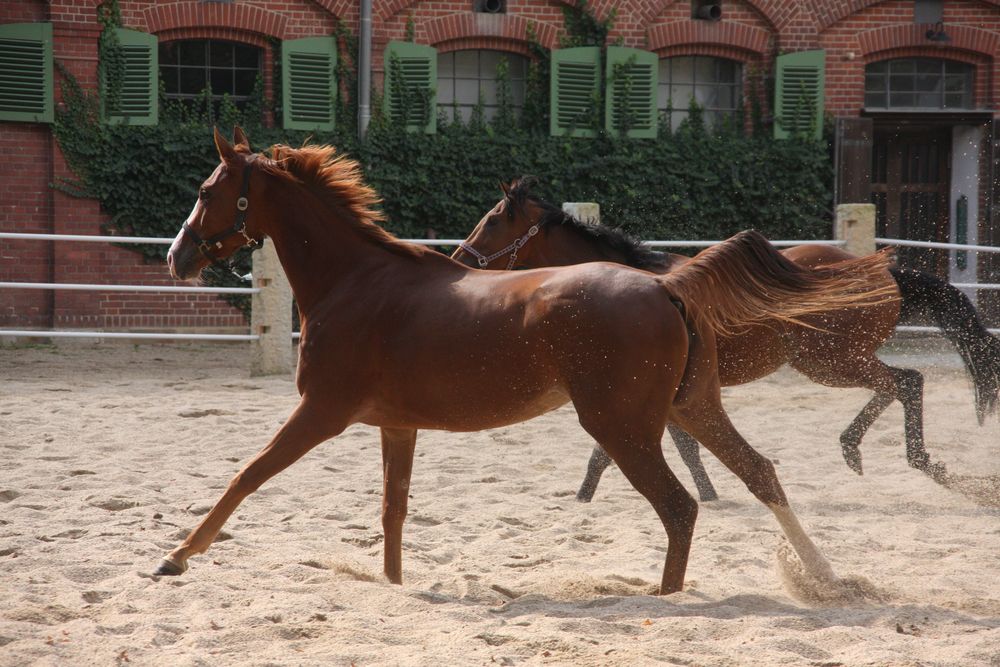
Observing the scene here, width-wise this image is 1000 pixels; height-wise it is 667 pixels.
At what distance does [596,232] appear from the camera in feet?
20.3

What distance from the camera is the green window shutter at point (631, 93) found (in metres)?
13.2

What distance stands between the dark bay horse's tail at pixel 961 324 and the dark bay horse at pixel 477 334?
88.9 inches

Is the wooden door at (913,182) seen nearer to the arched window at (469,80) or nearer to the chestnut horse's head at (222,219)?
the arched window at (469,80)

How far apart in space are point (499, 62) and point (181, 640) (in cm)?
1071

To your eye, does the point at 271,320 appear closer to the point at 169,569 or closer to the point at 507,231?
the point at 507,231

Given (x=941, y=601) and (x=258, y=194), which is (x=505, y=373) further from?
(x=941, y=601)

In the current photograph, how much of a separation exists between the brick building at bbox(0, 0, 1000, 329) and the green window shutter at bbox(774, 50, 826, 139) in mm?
28

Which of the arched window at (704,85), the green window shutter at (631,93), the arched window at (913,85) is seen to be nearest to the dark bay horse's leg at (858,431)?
the green window shutter at (631,93)

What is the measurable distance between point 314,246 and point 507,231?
227cm

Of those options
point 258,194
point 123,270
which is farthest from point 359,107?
point 258,194

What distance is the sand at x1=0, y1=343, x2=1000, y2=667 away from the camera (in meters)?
3.37

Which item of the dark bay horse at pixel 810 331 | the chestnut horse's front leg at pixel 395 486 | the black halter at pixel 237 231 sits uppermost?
the black halter at pixel 237 231

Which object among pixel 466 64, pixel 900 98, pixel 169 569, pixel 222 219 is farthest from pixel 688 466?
pixel 900 98

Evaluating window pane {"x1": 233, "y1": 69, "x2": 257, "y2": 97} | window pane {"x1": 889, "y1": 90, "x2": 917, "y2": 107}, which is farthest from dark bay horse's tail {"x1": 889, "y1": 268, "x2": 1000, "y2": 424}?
window pane {"x1": 233, "y1": 69, "x2": 257, "y2": 97}
